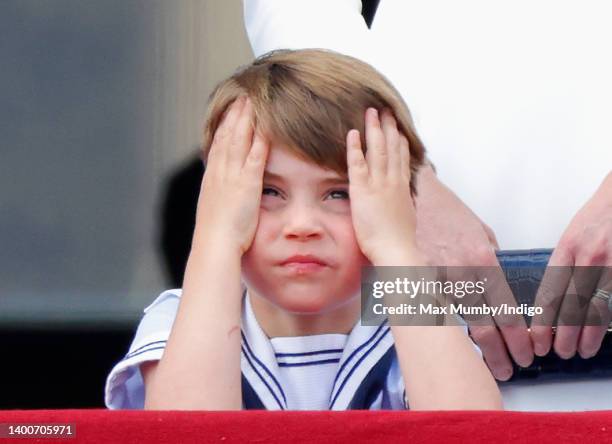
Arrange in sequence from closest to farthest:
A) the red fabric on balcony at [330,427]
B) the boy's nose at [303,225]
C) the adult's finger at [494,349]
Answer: the red fabric on balcony at [330,427] → the boy's nose at [303,225] → the adult's finger at [494,349]

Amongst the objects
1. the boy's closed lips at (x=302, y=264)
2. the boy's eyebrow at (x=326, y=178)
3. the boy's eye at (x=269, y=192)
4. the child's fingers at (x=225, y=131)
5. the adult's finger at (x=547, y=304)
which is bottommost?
the adult's finger at (x=547, y=304)

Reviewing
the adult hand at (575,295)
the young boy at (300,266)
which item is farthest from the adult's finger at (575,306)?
the young boy at (300,266)

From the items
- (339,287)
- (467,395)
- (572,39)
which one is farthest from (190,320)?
(572,39)

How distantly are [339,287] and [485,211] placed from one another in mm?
248

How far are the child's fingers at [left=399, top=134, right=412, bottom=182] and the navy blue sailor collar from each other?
138 mm

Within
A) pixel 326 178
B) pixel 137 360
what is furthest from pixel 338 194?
pixel 137 360

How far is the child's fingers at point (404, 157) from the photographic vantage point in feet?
3.22

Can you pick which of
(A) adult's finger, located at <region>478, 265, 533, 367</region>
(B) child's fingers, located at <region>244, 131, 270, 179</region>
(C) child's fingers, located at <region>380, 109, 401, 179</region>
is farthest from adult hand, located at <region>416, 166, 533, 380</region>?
(B) child's fingers, located at <region>244, 131, 270, 179</region>

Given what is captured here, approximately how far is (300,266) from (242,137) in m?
0.13

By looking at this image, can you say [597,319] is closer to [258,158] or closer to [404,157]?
[404,157]

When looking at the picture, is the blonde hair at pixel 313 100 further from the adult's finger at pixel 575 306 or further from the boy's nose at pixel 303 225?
the adult's finger at pixel 575 306

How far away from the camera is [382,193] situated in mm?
951

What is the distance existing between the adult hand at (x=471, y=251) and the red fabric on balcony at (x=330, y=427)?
0.26 metres

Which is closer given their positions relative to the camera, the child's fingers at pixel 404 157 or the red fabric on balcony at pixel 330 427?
the red fabric on balcony at pixel 330 427
